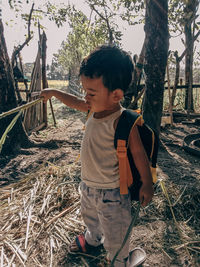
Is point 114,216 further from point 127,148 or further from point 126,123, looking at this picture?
point 126,123

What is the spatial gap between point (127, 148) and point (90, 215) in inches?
29.7

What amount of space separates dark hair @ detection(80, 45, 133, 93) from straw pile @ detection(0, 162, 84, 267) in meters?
1.55

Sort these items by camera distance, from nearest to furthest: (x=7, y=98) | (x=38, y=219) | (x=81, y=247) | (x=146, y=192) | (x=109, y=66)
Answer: (x=109, y=66)
(x=146, y=192)
(x=81, y=247)
(x=38, y=219)
(x=7, y=98)

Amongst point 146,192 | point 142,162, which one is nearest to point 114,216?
point 146,192

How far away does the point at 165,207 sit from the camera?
8.03ft

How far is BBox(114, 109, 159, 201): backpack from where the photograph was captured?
4.26ft

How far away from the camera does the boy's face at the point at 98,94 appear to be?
132cm

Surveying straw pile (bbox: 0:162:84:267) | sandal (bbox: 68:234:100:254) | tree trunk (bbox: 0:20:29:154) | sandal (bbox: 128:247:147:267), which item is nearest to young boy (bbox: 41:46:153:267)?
sandal (bbox: 128:247:147:267)

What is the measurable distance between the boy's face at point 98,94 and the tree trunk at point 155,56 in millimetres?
2539

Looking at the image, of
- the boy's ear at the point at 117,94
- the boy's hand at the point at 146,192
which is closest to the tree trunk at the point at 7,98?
the boy's ear at the point at 117,94

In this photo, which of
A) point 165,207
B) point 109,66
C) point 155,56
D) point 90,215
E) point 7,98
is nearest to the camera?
point 109,66

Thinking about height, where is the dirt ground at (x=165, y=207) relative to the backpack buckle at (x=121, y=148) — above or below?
below

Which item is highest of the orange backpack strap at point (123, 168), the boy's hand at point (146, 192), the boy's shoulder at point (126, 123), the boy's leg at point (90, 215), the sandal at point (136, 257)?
the boy's shoulder at point (126, 123)

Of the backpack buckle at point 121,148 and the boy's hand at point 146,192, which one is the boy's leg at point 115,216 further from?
the backpack buckle at point 121,148
